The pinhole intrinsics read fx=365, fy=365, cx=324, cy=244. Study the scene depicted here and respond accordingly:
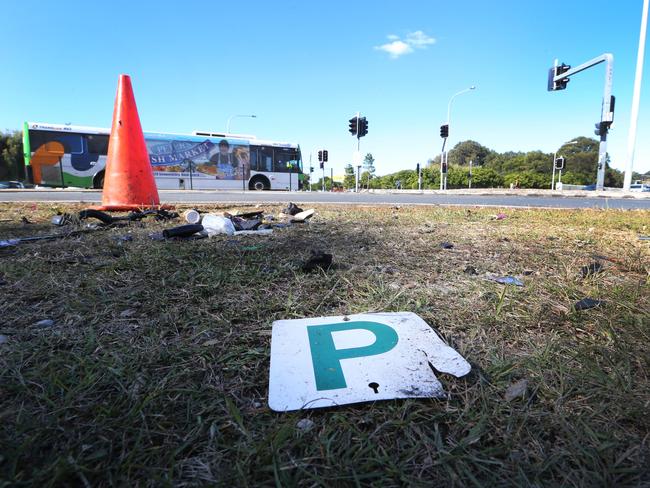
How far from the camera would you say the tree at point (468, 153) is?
87.9 m

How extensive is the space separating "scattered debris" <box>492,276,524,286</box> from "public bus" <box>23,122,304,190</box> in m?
20.7

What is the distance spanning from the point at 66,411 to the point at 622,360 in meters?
1.62

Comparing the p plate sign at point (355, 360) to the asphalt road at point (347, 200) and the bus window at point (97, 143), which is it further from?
the bus window at point (97, 143)

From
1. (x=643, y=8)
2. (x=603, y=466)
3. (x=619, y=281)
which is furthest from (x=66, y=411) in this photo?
(x=643, y=8)

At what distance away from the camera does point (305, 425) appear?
91 cm

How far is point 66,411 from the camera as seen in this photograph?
931mm

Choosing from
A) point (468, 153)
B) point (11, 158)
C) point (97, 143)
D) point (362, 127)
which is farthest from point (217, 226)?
point (468, 153)

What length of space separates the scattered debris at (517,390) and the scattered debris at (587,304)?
2.30ft

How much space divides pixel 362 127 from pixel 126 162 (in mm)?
22144

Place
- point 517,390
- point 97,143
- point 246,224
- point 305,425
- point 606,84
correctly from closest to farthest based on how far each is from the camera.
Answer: point 305,425, point 517,390, point 246,224, point 606,84, point 97,143

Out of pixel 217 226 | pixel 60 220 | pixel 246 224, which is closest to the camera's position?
pixel 217 226

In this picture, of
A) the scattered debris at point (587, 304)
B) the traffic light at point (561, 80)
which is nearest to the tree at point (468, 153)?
the traffic light at point (561, 80)

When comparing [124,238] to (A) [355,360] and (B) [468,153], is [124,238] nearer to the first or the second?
(A) [355,360]

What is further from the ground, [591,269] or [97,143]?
[97,143]
